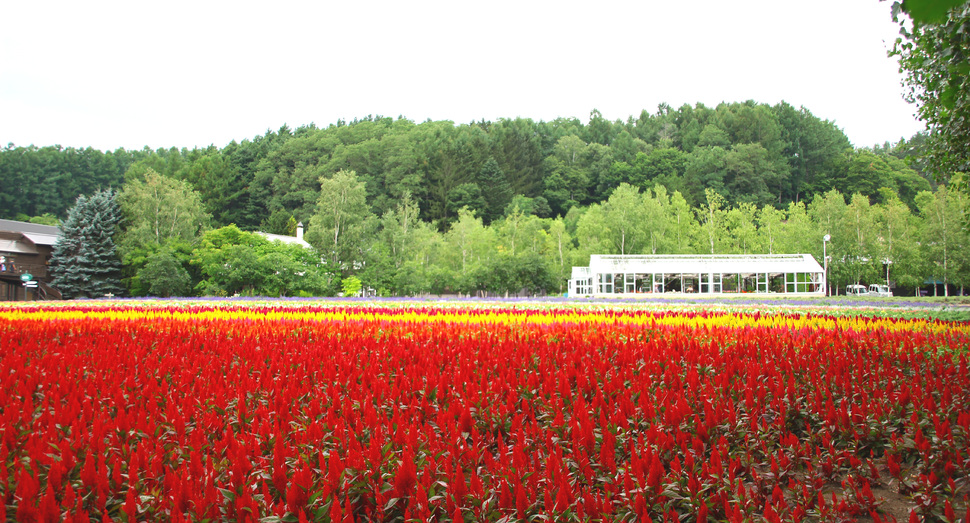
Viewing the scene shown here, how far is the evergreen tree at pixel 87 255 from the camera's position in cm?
4209

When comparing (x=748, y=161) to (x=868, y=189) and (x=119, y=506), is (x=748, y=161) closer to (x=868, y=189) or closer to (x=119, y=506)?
(x=868, y=189)

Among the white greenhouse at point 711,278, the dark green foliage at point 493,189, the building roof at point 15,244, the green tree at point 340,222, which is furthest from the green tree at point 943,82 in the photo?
the dark green foliage at point 493,189

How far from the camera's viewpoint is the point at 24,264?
46.0m

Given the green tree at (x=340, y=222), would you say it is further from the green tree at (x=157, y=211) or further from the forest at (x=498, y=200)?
the green tree at (x=157, y=211)

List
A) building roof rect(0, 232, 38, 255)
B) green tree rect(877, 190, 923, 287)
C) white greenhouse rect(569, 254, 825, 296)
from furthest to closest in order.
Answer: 1. green tree rect(877, 190, 923, 287)
2. building roof rect(0, 232, 38, 255)
3. white greenhouse rect(569, 254, 825, 296)

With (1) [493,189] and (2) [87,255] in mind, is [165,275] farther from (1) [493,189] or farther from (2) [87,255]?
(1) [493,189]

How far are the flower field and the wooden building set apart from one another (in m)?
40.7

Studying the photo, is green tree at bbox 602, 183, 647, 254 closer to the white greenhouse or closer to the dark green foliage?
the white greenhouse

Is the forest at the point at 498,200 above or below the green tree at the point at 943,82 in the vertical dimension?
above

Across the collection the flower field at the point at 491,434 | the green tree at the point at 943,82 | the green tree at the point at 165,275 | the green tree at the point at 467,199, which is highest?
the green tree at the point at 467,199

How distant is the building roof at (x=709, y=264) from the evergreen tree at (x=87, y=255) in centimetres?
3554

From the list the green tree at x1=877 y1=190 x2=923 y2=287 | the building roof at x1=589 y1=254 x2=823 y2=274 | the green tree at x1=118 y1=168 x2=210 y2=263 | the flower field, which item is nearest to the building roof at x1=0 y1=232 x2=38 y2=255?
the green tree at x1=118 y1=168 x2=210 y2=263

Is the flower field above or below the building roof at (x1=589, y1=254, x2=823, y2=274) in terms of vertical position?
below

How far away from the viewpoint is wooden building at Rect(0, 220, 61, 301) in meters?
40.9
